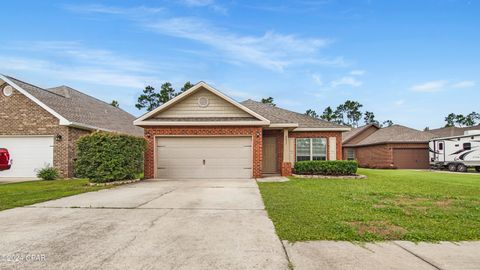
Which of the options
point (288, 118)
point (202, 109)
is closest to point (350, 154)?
point (288, 118)

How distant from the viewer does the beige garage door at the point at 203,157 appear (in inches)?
Result: 517

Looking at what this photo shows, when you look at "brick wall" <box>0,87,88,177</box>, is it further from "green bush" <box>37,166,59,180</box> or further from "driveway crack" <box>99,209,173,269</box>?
"driveway crack" <box>99,209,173,269</box>

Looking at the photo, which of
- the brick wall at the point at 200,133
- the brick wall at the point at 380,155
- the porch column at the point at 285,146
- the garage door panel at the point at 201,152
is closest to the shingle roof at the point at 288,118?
the porch column at the point at 285,146

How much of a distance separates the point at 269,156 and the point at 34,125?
1324cm

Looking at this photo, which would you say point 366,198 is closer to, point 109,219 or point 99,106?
point 109,219

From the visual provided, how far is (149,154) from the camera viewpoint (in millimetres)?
13008

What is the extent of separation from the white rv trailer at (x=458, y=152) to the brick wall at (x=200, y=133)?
1805cm

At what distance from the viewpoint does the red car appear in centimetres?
1404

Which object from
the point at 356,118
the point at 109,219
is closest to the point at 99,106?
the point at 109,219

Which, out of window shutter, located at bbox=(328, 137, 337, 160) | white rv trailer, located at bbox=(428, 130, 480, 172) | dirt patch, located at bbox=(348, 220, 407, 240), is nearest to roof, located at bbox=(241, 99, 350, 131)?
window shutter, located at bbox=(328, 137, 337, 160)

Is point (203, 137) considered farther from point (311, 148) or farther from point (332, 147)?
point (332, 147)

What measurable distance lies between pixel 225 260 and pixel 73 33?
17.8 meters

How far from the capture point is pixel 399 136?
25.8 meters

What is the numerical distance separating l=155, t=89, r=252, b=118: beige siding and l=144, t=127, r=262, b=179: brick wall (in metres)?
0.87
